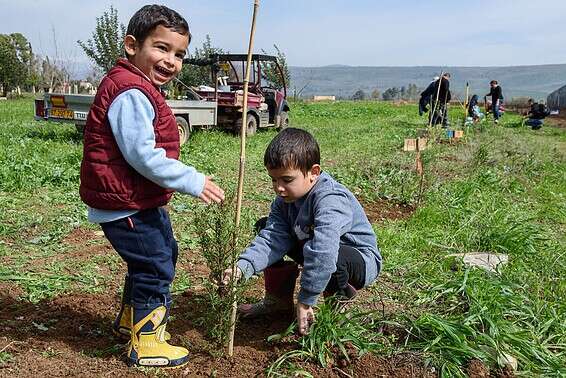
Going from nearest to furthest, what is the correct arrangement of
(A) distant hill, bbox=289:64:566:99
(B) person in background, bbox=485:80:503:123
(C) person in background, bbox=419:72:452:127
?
(C) person in background, bbox=419:72:452:127 → (B) person in background, bbox=485:80:503:123 → (A) distant hill, bbox=289:64:566:99

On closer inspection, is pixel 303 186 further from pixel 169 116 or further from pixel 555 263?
pixel 555 263

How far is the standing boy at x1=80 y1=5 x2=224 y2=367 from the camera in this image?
2.17 meters

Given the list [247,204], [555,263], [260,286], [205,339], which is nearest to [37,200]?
[247,204]

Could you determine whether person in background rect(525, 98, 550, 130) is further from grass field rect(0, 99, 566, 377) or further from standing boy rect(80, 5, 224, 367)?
standing boy rect(80, 5, 224, 367)

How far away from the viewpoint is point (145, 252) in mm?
2338

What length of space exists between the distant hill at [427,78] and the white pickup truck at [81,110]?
54307mm

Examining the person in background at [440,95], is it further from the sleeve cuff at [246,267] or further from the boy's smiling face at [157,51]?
the boy's smiling face at [157,51]

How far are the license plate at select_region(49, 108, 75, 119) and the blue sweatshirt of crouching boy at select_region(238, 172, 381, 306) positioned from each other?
773 centimetres

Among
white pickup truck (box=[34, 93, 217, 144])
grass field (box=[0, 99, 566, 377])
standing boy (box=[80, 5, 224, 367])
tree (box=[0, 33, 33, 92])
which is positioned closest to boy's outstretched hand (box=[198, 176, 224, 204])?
standing boy (box=[80, 5, 224, 367])

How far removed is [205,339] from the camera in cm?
271

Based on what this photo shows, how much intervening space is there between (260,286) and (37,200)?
124 inches

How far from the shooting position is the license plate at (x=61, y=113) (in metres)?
9.66

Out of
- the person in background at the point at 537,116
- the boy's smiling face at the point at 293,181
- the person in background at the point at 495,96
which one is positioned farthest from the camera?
the person in background at the point at 495,96

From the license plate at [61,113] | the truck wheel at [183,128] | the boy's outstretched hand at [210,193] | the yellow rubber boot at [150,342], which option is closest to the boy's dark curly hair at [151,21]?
the boy's outstretched hand at [210,193]
